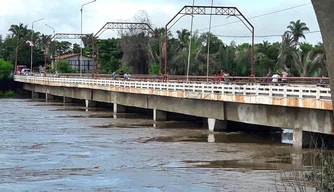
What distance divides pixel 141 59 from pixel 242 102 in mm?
66764

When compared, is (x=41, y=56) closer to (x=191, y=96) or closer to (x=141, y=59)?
(x=141, y=59)

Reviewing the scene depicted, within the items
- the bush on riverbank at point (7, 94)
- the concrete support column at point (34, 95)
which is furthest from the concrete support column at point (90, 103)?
the bush on riverbank at point (7, 94)

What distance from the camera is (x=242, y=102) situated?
31094 millimetres

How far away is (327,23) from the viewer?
661 cm

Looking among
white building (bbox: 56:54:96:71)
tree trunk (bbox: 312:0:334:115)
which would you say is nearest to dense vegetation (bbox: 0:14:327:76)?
white building (bbox: 56:54:96:71)

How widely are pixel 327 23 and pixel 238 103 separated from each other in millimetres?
26284

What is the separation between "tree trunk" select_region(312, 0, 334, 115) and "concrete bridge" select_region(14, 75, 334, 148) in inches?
712

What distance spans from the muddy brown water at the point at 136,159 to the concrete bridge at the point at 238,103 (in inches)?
45.3

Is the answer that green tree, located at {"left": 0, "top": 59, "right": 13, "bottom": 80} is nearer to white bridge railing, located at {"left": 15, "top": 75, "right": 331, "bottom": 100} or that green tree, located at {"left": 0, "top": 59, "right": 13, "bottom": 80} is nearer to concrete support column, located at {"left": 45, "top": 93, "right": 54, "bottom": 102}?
concrete support column, located at {"left": 45, "top": 93, "right": 54, "bottom": 102}

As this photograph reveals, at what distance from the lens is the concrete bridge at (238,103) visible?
84.9 ft

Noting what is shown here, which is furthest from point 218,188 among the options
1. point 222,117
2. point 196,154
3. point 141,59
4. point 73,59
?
point 73,59

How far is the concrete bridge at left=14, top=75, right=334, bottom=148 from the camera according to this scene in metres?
25.9

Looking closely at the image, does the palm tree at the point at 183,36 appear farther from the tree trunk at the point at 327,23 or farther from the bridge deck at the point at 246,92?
the tree trunk at the point at 327,23

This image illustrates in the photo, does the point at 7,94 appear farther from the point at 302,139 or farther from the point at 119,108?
the point at 302,139
